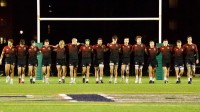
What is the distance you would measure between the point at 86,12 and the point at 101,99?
21.8m

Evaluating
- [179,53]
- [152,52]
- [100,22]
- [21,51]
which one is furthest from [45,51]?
[100,22]

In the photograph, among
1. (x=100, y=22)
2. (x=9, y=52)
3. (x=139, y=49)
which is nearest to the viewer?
(x=9, y=52)

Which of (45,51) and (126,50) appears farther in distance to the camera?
(126,50)

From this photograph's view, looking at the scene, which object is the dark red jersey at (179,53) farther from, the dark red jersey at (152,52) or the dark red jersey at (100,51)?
the dark red jersey at (100,51)

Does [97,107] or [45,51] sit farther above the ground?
[45,51]

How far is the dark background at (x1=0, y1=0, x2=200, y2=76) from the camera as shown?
128 feet

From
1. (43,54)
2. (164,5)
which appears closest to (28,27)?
(164,5)

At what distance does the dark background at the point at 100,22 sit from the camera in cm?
3916

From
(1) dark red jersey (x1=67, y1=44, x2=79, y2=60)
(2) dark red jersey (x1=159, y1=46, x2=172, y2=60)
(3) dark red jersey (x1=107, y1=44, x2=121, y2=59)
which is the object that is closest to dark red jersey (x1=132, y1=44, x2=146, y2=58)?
(3) dark red jersey (x1=107, y1=44, x2=121, y2=59)

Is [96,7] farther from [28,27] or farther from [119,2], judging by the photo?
[28,27]

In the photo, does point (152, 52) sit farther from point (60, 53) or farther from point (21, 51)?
point (21, 51)

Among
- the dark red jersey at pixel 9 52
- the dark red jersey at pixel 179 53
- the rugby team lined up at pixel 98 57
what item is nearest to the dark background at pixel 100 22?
the rugby team lined up at pixel 98 57

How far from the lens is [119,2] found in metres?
39.8

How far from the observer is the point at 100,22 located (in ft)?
130
